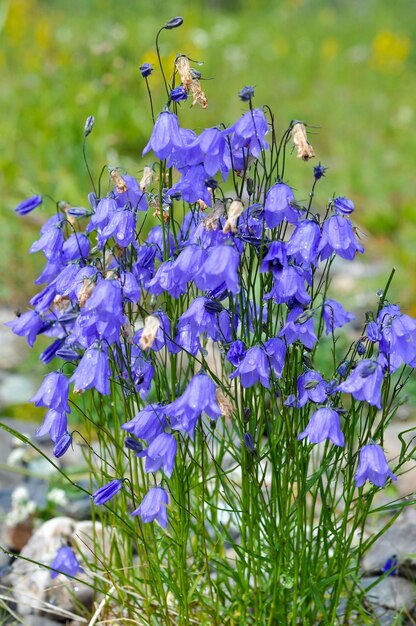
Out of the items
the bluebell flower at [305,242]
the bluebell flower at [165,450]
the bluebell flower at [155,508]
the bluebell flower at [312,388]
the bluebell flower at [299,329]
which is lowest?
the bluebell flower at [155,508]

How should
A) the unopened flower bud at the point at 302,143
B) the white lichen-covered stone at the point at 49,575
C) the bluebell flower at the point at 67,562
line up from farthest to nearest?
the white lichen-covered stone at the point at 49,575
the bluebell flower at the point at 67,562
the unopened flower bud at the point at 302,143

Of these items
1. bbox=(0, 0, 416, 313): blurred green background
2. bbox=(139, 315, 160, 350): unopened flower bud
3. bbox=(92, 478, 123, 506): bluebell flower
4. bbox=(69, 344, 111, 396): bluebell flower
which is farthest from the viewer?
bbox=(0, 0, 416, 313): blurred green background

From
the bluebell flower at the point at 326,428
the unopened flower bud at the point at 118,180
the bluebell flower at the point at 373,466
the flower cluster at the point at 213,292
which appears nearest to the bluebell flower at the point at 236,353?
the flower cluster at the point at 213,292

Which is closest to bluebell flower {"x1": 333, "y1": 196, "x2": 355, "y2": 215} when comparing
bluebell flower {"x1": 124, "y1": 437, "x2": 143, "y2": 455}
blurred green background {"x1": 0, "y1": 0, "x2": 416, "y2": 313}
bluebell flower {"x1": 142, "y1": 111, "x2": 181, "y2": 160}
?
bluebell flower {"x1": 142, "y1": 111, "x2": 181, "y2": 160}

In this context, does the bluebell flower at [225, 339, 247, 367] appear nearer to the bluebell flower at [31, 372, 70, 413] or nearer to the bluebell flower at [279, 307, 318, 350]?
the bluebell flower at [279, 307, 318, 350]

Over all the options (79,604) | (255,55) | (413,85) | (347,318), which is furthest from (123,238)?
(255,55)

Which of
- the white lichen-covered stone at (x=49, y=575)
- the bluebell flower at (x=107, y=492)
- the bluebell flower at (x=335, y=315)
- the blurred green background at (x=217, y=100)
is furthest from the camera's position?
the blurred green background at (x=217, y=100)

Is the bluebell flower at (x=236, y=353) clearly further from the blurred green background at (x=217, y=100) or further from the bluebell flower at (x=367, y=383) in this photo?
the blurred green background at (x=217, y=100)
